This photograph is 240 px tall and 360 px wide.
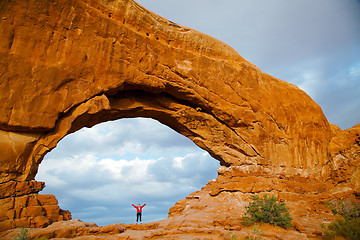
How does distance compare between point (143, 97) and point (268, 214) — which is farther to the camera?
point (143, 97)

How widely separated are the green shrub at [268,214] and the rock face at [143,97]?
2.13m

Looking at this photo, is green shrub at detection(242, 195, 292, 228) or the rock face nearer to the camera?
the rock face

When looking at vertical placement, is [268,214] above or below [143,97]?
below

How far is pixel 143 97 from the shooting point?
14797 millimetres

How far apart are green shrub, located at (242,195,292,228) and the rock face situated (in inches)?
84.0

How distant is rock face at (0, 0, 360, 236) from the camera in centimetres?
1019

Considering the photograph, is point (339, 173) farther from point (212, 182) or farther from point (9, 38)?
point (9, 38)

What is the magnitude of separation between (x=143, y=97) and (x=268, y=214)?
844 cm

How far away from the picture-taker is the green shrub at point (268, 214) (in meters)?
11.5

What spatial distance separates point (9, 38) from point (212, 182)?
12.5m

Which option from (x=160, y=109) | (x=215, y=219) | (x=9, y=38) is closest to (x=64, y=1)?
(x=9, y=38)

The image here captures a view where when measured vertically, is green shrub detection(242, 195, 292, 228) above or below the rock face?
below

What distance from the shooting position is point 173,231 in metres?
10.2

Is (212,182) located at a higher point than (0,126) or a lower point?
lower
